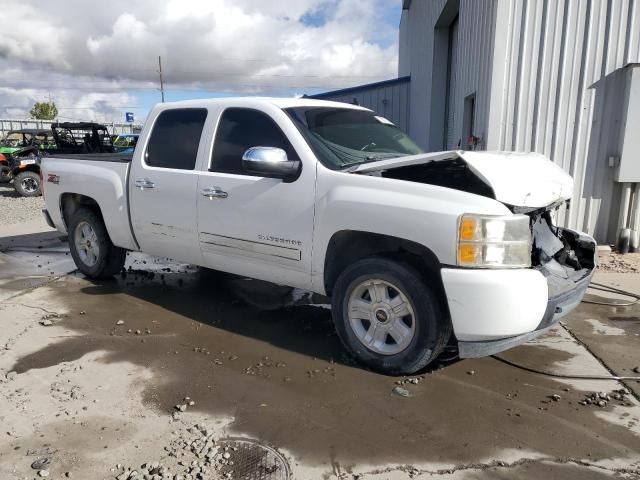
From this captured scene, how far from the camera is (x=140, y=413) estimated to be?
3.29 meters

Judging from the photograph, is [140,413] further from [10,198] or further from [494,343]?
[10,198]

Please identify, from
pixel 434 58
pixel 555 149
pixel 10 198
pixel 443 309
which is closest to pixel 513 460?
pixel 443 309

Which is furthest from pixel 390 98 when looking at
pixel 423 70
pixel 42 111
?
pixel 42 111

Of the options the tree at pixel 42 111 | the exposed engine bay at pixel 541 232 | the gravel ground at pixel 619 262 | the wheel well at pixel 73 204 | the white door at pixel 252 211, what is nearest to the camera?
the exposed engine bay at pixel 541 232

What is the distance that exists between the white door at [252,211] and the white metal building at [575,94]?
369 centimetres

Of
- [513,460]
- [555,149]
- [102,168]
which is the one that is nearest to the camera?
[513,460]

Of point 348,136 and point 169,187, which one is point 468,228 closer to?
point 348,136

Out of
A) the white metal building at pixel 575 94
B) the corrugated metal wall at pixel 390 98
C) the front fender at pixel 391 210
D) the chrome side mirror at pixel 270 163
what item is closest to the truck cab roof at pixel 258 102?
the chrome side mirror at pixel 270 163

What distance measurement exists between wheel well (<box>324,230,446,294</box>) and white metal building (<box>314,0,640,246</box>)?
12.7ft

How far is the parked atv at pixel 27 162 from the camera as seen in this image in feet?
52.7

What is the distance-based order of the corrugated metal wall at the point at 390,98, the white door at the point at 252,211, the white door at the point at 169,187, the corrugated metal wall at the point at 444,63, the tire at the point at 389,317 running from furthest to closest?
the corrugated metal wall at the point at 390,98, the corrugated metal wall at the point at 444,63, the white door at the point at 169,187, the white door at the point at 252,211, the tire at the point at 389,317

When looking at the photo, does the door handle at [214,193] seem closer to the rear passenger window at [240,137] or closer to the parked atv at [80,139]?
the rear passenger window at [240,137]

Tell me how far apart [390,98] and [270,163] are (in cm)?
1347

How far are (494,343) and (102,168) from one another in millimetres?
4435
